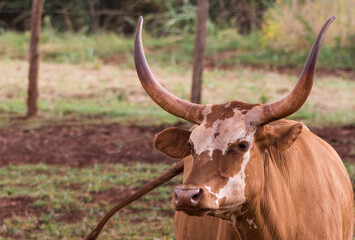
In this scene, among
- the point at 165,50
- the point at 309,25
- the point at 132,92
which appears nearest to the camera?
the point at 132,92

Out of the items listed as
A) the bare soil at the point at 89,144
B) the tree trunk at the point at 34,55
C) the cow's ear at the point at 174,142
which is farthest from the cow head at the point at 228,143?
the tree trunk at the point at 34,55

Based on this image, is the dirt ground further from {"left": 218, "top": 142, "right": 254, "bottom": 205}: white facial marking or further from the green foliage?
the green foliage

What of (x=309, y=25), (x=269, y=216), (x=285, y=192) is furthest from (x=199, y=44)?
(x=269, y=216)

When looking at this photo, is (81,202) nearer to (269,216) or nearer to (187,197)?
(269,216)

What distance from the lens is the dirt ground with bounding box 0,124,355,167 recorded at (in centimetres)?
898

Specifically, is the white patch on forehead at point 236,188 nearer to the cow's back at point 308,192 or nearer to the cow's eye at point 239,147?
the cow's eye at point 239,147

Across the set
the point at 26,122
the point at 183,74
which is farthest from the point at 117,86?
the point at 26,122

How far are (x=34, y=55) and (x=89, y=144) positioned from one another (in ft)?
7.66

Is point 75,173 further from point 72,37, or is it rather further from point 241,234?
point 72,37

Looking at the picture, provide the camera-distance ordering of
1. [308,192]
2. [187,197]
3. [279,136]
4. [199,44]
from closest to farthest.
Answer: [187,197], [279,136], [308,192], [199,44]

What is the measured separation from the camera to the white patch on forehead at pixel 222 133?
3078 millimetres

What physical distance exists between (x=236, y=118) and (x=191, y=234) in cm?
113

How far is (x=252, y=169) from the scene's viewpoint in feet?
10.3

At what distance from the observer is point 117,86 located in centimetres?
1450
